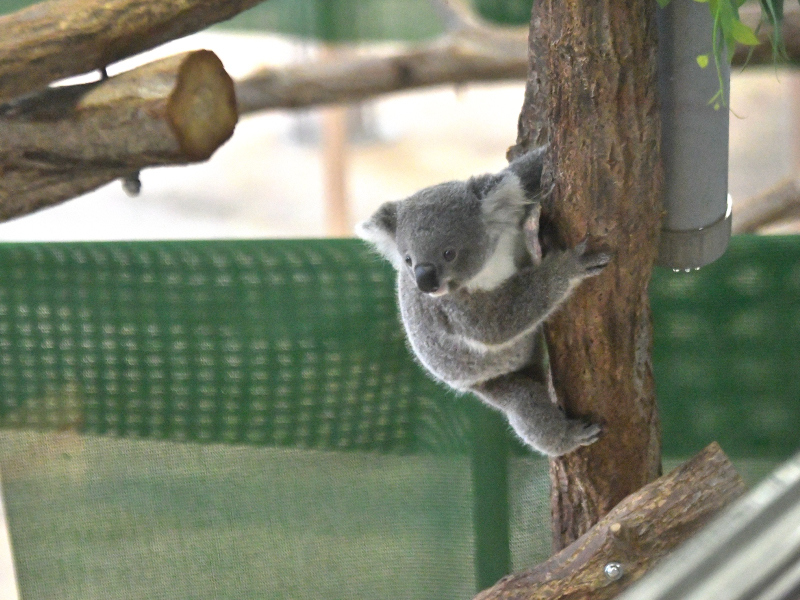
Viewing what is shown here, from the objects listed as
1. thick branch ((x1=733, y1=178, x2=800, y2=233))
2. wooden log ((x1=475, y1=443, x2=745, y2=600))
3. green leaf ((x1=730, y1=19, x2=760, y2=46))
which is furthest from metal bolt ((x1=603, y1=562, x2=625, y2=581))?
thick branch ((x1=733, y1=178, x2=800, y2=233))

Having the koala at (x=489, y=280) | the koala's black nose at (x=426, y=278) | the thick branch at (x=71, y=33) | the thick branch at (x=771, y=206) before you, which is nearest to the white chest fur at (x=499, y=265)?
the koala at (x=489, y=280)

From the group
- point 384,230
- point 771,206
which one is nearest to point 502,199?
point 384,230

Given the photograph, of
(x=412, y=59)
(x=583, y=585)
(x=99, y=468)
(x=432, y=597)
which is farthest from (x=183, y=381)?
(x=412, y=59)

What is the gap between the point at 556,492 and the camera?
82.8 inches

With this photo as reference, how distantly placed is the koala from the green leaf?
1.78 feet

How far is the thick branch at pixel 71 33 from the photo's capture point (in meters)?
1.99

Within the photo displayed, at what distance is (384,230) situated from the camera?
6.74 feet

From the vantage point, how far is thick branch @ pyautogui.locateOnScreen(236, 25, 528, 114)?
4324 millimetres

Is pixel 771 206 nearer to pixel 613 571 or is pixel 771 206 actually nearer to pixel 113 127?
pixel 613 571

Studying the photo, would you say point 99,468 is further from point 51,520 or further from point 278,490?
point 278,490

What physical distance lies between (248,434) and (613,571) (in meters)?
1.16

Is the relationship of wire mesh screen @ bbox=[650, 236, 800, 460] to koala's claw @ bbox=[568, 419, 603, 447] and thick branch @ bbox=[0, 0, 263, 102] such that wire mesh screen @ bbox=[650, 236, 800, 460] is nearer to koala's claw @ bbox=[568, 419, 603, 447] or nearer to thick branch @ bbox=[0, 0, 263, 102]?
koala's claw @ bbox=[568, 419, 603, 447]

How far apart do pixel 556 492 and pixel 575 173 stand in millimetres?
893

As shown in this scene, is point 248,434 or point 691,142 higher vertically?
point 691,142
